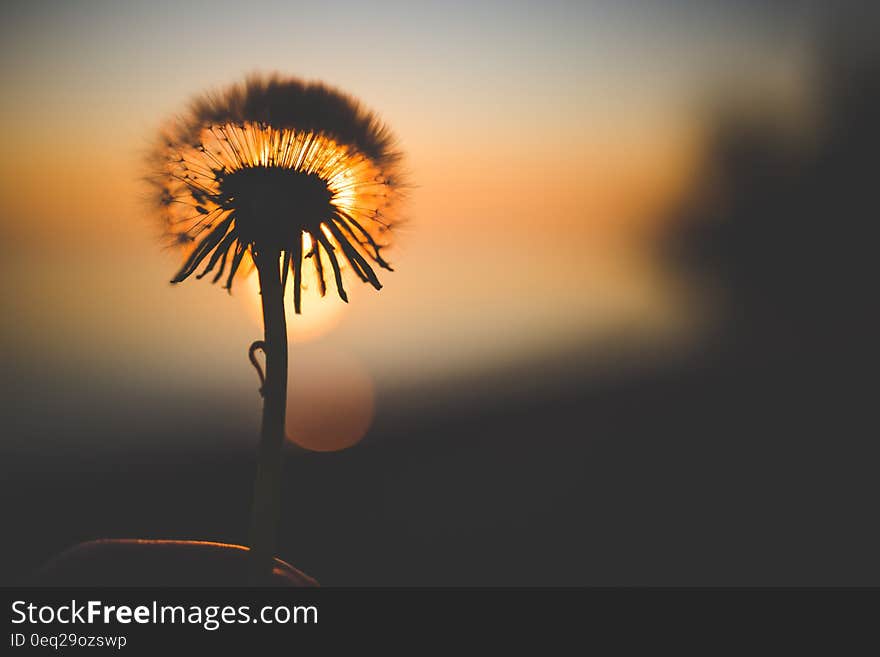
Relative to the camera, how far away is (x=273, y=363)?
162 centimetres

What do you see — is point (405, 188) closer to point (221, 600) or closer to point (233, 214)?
point (233, 214)

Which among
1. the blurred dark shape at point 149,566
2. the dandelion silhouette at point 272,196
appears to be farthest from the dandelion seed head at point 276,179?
the blurred dark shape at point 149,566

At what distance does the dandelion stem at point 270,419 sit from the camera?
1622 mm

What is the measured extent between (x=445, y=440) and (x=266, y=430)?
3076 millimetres

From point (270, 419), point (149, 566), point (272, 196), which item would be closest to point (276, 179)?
point (272, 196)

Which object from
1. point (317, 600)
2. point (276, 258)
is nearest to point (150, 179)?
point (276, 258)

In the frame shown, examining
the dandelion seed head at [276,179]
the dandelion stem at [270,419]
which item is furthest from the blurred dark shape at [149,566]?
the dandelion seed head at [276,179]

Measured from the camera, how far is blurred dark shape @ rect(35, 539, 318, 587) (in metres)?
1.66

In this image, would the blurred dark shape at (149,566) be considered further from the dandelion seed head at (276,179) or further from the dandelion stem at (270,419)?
the dandelion seed head at (276,179)

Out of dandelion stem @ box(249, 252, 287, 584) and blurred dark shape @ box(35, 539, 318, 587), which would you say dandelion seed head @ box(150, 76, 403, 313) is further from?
blurred dark shape @ box(35, 539, 318, 587)

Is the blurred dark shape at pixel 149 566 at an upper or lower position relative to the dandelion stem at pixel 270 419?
lower

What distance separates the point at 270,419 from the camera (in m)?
1.63

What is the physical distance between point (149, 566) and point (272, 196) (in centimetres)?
95

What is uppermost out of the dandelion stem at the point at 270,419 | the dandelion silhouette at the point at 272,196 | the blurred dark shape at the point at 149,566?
the dandelion silhouette at the point at 272,196
